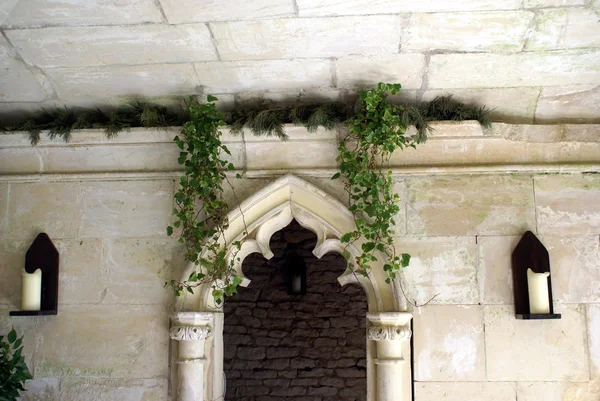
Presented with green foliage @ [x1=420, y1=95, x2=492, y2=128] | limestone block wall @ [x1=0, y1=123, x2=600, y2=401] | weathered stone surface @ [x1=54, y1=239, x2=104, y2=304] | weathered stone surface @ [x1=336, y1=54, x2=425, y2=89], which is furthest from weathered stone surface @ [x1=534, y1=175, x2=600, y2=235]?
weathered stone surface @ [x1=54, y1=239, x2=104, y2=304]

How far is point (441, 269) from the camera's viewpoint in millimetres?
3242

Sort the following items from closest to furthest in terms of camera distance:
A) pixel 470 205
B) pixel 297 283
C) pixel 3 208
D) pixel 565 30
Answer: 1. pixel 565 30
2. pixel 470 205
3. pixel 3 208
4. pixel 297 283

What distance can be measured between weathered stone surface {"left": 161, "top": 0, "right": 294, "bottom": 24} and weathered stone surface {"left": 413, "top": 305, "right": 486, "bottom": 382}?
65.0 inches

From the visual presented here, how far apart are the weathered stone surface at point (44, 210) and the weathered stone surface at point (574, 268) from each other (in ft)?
8.39

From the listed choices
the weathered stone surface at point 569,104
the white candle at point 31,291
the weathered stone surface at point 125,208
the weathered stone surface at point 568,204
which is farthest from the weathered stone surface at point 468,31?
the white candle at point 31,291

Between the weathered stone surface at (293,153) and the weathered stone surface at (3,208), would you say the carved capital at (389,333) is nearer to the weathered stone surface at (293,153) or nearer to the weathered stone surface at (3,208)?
the weathered stone surface at (293,153)

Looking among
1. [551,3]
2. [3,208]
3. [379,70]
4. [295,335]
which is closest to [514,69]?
[551,3]

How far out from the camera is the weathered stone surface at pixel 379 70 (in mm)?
3143

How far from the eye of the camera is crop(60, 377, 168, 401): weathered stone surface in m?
3.26

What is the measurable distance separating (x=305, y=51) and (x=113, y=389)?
202 centimetres

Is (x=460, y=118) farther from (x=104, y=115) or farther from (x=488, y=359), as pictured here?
(x=104, y=115)

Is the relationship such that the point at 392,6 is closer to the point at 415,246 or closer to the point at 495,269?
the point at 415,246

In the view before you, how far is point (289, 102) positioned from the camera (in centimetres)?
342

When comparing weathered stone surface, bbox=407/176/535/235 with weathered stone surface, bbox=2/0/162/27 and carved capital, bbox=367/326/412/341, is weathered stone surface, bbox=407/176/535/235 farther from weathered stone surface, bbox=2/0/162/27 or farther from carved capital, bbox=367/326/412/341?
weathered stone surface, bbox=2/0/162/27
